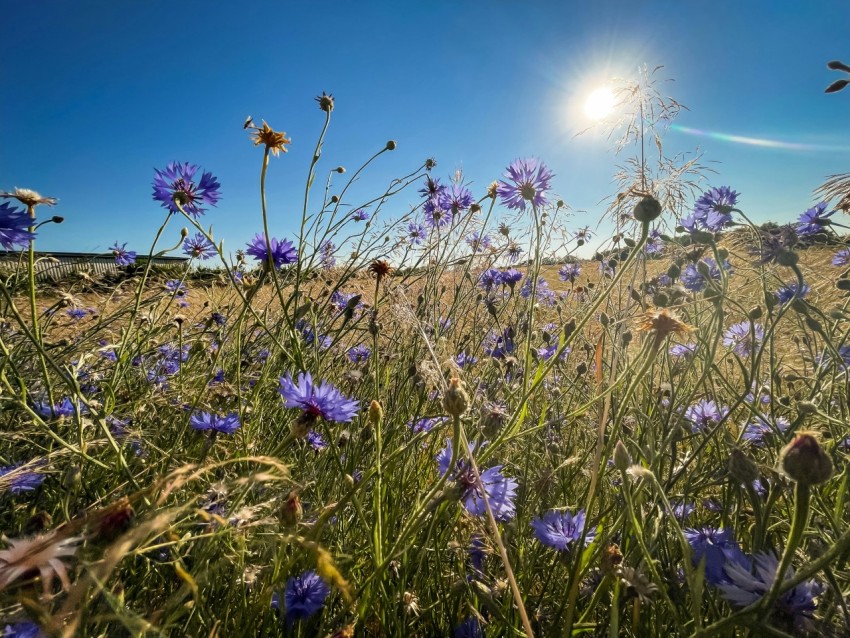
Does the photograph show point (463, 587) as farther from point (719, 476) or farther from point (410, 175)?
point (410, 175)

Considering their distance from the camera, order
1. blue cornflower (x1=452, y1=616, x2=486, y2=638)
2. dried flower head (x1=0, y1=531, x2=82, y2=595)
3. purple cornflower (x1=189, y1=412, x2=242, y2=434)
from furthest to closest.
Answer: purple cornflower (x1=189, y1=412, x2=242, y2=434) → blue cornflower (x1=452, y1=616, x2=486, y2=638) → dried flower head (x1=0, y1=531, x2=82, y2=595)

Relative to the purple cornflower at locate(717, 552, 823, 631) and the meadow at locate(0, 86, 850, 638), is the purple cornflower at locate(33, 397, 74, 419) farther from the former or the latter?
the purple cornflower at locate(717, 552, 823, 631)

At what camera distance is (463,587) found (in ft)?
2.70

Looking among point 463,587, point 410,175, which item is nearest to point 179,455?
point 463,587

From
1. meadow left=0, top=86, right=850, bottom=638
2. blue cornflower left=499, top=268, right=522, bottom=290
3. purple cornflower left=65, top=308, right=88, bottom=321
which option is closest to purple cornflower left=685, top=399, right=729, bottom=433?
meadow left=0, top=86, right=850, bottom=638

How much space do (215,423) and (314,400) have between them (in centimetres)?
41

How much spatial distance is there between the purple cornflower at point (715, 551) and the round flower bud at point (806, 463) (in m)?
0.32

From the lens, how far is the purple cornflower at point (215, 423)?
3.59ft

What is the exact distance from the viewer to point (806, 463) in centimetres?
41

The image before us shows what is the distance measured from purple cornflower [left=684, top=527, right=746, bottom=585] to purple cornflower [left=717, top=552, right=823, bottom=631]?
0.04 m

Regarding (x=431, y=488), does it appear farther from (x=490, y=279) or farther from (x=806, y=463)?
(x=490, y=279)

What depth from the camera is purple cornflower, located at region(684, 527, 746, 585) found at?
0.72m

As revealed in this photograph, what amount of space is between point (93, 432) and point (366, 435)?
0.68m

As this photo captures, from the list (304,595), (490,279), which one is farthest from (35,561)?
(490,279)
